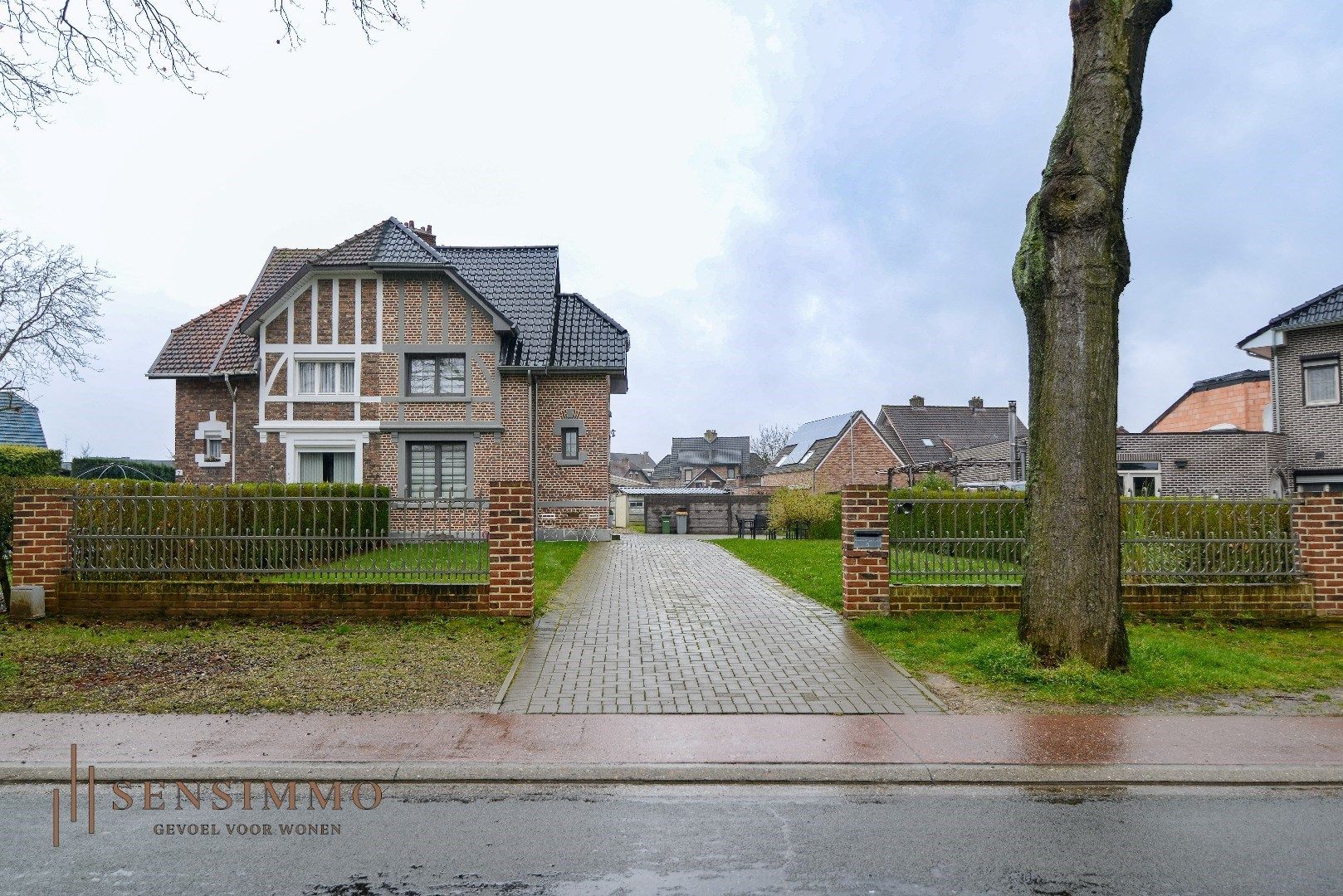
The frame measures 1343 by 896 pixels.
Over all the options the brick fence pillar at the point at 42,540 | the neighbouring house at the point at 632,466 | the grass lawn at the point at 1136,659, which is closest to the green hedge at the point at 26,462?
the brick fence pillar at the point at 42,540

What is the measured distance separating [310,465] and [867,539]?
18542 mm

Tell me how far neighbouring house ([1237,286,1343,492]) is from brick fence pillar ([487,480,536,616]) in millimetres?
23622

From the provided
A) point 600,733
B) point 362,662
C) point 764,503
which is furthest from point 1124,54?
point 764,503

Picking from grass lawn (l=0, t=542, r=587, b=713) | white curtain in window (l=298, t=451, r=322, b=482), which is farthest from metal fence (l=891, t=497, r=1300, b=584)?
white curtain in window (l=298, t=451, r=322, b=482)

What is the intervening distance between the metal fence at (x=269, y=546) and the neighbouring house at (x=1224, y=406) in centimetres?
2770

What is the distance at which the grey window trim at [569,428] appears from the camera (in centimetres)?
2528

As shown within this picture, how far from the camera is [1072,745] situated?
19.2 ft

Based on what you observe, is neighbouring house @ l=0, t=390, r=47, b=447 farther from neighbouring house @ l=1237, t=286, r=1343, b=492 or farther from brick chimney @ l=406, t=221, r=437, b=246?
neighbouring house @ l=1237, t=286, r=1343, b=492

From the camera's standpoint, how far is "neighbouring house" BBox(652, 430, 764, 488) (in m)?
87.2

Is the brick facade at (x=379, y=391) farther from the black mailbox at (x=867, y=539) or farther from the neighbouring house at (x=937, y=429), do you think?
the neighbouring house at (x=937, y=429)

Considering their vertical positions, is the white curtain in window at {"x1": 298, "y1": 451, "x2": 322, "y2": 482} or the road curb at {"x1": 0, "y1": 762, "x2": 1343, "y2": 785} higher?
the white curtain in window at {"x1": 298, "y1": 451, "x2": 322, "y2": 482}

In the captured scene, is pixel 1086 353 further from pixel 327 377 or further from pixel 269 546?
pixel 327 377

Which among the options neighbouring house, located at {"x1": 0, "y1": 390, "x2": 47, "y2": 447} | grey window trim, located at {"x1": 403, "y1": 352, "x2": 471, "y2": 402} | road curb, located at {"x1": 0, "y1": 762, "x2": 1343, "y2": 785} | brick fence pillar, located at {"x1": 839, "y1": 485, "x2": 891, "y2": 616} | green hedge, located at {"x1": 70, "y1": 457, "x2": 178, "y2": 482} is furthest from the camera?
neighbouring house, located at {"x1": 0, "y1": 390, "x2": 47, "y2": 447}

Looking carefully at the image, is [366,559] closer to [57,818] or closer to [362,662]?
[362,662]
